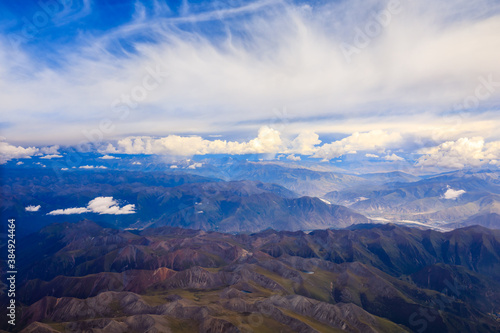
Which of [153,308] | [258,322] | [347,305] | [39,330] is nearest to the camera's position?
[39,330]

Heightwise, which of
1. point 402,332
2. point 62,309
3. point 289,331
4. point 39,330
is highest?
point 39,330

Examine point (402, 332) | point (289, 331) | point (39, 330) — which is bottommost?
point (402, 332)

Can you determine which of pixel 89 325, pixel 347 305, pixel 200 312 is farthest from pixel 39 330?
pixel 347 305

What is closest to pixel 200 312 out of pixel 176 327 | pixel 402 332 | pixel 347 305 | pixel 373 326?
pixel 176 327

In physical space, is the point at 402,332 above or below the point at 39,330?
below

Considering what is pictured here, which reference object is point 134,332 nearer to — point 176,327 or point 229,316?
point 176,327

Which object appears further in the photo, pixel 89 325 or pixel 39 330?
pixel 89 325

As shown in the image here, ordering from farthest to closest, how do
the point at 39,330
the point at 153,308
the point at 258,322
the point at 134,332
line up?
the point at 153,308 < the point at 258,322 < the point at 134,332 < the point at 39,330

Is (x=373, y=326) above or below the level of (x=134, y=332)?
below

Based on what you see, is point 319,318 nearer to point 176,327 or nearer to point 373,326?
Result: point 373,326
